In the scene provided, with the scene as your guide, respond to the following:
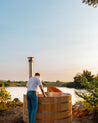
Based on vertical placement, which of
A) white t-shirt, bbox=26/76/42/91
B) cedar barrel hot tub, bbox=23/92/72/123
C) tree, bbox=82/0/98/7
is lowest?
cedar barrel hot tub, bbox=23/92/72/123

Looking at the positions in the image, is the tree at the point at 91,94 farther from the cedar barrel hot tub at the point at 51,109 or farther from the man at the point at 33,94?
the man at the point at 33,94

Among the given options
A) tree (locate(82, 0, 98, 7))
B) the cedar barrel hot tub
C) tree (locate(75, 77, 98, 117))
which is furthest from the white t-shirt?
A: tree (locate(82, 0, 98, 7))

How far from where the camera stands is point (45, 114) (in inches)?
205

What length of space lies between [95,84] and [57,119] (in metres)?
1.82

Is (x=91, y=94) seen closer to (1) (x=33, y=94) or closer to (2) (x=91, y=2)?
(1) (x=33, y=94)

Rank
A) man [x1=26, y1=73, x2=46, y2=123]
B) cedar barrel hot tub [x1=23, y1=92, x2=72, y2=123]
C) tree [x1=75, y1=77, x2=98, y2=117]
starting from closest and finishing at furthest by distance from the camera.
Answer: man [x1=26, y1=73, x2=46, y2=123] < cedar barrel hot tub [x1=23, y1=92, x2=72, y2=123] < tree [x1=75, y1=77, x2=98, y2=117]

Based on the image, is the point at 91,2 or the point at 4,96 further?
the point at 91,2

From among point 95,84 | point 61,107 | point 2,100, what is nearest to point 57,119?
point 61,107

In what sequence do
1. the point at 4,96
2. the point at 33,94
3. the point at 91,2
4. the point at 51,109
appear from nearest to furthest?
the point at 33,94 → the point at 51,109 → the point at 4,96 → the point at 91,2

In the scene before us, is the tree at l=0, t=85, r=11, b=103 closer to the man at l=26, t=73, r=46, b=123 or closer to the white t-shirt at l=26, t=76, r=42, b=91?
the man at l=26, t=73, r=46, b=123

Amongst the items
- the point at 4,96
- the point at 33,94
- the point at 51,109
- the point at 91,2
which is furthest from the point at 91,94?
the point at 91,2

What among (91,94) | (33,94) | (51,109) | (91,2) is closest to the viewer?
(33,94)

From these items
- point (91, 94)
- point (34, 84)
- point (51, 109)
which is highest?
point (34, 84)

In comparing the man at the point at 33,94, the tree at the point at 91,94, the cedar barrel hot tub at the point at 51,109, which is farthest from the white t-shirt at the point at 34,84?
the tree at the point at 91,94
